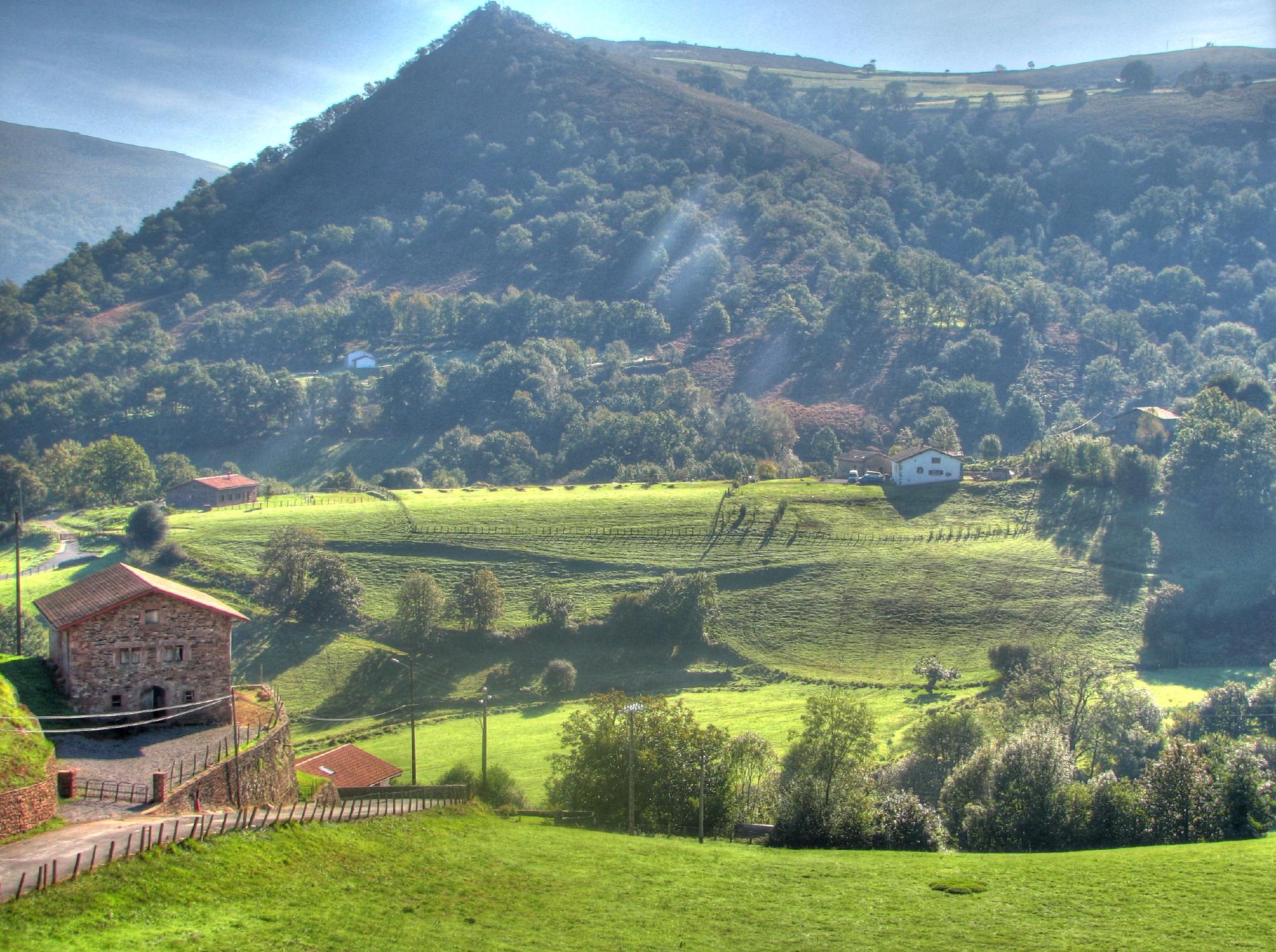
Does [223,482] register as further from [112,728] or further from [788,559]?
[112,728]

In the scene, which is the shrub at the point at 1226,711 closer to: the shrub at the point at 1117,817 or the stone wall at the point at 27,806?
the shrub at the point at 1117,817

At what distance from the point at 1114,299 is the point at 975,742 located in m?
141

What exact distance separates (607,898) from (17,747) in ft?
45.2

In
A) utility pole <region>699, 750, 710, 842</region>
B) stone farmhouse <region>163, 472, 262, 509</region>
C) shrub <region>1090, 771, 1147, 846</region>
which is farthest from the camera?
stone farmhouse <region>163, 472, 262, 509</region>

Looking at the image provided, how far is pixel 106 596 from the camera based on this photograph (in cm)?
2983

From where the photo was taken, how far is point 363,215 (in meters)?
198

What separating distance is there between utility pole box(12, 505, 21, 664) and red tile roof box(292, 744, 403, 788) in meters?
12.2

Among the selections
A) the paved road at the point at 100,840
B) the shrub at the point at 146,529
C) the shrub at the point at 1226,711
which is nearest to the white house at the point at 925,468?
the shrub at the point at 1226,711

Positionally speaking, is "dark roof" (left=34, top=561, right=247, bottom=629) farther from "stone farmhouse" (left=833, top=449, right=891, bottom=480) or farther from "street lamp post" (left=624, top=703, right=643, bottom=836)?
"stone farmhouse" (left=833, top=449, right=891, bottom=480)

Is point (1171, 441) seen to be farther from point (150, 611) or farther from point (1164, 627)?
point (150, 611)

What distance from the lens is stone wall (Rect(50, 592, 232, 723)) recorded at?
94.2 ft

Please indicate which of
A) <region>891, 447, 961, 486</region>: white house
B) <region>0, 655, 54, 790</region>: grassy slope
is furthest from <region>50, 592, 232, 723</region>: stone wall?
<region>891, 447, 961, 486</region>: white house

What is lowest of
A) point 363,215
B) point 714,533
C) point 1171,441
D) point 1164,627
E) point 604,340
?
point 1164,627

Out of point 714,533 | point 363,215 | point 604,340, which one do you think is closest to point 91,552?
point 714,533
